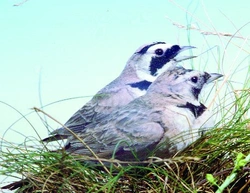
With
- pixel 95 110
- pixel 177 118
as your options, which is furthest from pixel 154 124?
pixel 95 110

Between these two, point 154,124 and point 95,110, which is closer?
point 154,124

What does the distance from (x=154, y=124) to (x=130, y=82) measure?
0.45ft

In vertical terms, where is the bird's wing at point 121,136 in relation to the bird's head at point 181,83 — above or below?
below

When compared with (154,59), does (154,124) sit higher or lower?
lower

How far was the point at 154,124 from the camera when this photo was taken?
1264 millimetres

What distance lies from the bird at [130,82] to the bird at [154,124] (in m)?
0.03

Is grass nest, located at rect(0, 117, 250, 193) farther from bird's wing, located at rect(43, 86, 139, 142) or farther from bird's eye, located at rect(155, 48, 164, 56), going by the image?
bird's eye, located at rect(155, 48, 164, 56)

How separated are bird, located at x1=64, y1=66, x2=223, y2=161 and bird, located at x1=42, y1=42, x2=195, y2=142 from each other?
34mm

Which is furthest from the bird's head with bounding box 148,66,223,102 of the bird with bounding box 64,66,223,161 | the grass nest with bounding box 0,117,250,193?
the grass nest with bounding box 0,117,250,193

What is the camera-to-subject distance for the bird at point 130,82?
4.43ft

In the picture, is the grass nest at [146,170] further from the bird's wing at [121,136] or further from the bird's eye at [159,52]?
the bird's eye at [159,52]

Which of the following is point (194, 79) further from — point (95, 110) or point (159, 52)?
point (95, 110)

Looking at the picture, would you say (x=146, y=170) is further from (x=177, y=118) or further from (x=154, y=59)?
(x=154, y=59)

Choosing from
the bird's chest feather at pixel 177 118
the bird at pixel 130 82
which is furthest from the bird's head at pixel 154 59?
the bird's chest feather at pixel 177 118
